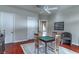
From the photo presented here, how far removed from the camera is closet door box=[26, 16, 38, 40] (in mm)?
2404

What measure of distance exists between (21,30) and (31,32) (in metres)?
0.28

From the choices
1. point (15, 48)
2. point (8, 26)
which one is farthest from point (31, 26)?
point (15, 48)

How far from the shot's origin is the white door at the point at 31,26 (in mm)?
2405

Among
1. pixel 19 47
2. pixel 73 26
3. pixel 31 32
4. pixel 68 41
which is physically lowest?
pixel 19 47

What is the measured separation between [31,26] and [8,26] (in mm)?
625

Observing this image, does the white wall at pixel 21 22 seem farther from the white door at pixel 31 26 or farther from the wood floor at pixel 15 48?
the wood floor at pixel 15 48

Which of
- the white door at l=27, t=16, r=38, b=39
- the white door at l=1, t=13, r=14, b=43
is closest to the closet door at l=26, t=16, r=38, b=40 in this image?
the white door at l=27, t=16, r=38, b=39

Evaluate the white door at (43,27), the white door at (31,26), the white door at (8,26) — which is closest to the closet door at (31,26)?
the white door at (31,26)

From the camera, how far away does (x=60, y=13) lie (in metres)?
2.33

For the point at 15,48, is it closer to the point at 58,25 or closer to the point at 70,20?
the point at 58,25

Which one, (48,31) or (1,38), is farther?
(48,31)
